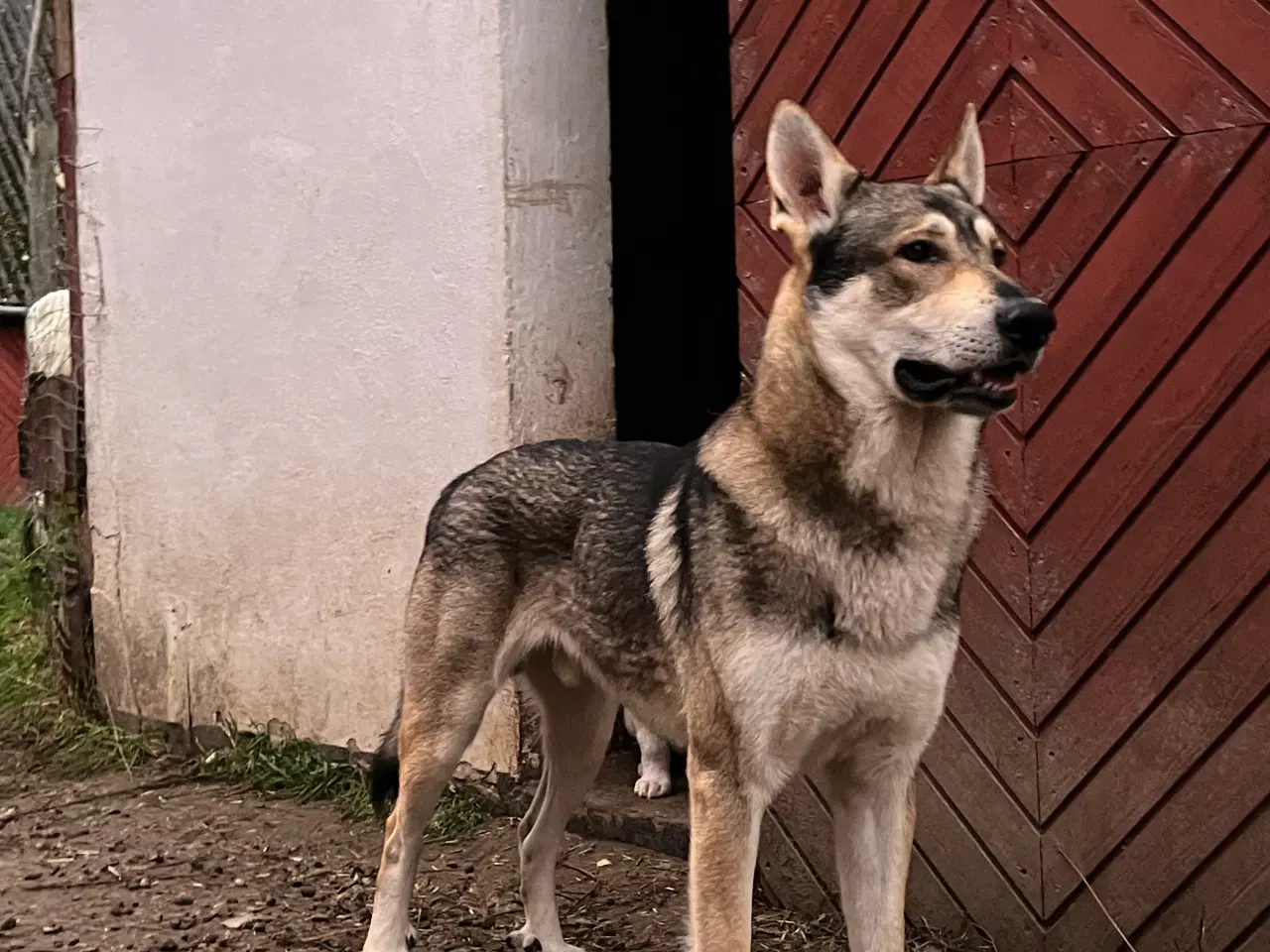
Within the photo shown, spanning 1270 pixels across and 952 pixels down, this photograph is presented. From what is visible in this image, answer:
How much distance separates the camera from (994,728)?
470cm

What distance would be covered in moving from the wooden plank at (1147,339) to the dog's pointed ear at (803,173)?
3.27ft

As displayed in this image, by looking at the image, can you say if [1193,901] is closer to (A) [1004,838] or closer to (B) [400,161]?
(A) [1004,838]

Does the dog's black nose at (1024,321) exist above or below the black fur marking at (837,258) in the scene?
above

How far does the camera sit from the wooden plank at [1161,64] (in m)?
4.03

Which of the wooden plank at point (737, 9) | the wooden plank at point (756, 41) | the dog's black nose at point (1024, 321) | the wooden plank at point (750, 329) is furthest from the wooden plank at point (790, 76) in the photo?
the dog's black nose at point (1024, 321)

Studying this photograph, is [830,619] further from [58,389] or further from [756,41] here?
[58,389]

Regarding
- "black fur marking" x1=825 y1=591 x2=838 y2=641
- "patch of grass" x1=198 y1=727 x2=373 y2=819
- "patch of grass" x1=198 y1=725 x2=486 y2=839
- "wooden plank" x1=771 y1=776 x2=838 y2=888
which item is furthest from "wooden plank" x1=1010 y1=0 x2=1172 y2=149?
"patch of grass" x1=198 y1=727 x2=373 y2=819

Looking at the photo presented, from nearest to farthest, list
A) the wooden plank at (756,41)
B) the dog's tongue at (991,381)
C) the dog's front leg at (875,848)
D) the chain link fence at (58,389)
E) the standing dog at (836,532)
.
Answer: the dog's tongue at (991,381)
the standing dog at (836,532)
the dog's front leg at (875,848)
the wooden plank at (756,41)
the chain link fence at (58,389)

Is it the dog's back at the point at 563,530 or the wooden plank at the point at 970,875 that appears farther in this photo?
the wooden plank at the point at 970,875

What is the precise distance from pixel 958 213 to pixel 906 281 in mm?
263

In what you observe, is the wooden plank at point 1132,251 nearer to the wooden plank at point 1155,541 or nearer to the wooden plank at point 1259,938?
the wooden plank at point 1155,541

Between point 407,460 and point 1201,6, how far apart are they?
350cm

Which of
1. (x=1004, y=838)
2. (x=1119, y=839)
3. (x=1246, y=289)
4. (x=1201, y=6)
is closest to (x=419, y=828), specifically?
(x=1004, y=838)

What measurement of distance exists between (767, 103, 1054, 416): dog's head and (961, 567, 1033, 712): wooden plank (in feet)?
3.96
